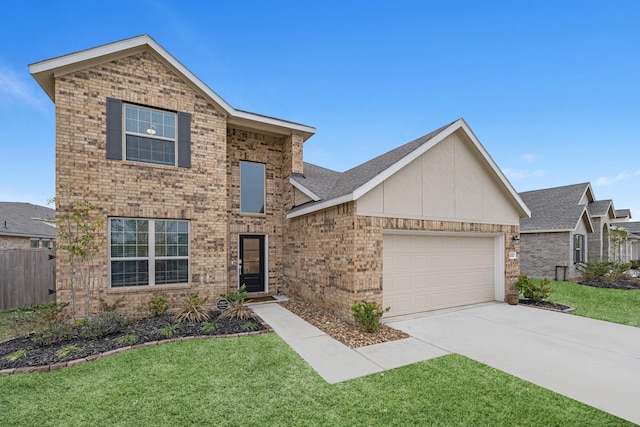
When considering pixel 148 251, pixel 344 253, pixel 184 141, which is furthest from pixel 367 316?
pixel 184 141

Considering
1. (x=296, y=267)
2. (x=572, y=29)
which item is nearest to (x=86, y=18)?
(x=296, y=267)

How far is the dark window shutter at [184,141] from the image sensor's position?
8.18m

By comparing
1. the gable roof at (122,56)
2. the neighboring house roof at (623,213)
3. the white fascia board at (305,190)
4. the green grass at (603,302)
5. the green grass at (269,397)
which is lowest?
the green grass at (603,302)

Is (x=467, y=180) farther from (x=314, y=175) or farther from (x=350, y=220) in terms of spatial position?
(x=314, y=175)

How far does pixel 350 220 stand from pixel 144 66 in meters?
7.08

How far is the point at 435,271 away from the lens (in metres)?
8.32

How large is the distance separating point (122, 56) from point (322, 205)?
21.8 feet

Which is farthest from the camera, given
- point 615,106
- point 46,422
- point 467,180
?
point 615,106

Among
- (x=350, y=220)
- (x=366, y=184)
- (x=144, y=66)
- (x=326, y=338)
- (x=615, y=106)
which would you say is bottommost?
(x=326, y=338)

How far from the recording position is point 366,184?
6.75 meters

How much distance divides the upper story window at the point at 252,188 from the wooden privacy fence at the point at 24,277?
6.26m

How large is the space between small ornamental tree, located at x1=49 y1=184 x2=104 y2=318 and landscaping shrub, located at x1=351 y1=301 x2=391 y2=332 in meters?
6.15

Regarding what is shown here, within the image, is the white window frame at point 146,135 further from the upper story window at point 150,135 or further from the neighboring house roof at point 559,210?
the neighboring house roof at point 559,210

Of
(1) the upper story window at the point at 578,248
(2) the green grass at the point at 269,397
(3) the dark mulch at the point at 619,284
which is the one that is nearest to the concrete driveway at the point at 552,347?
(2) the green grass at the point at 269,397
